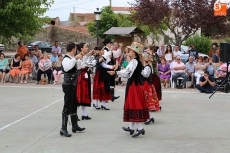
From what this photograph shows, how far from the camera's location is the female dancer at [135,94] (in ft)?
27.5

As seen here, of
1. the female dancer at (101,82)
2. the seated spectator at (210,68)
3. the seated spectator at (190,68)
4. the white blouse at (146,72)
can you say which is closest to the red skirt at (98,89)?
the female dancer at (101,82)

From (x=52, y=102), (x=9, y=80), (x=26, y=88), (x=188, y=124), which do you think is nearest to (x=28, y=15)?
(x=9, y=80)

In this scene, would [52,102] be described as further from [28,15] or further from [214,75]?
[28,15]

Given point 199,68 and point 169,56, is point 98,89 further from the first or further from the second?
point 169,56

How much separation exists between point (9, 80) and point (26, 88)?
9.11 ft

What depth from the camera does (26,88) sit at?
644 inches

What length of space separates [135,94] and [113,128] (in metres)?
1.21

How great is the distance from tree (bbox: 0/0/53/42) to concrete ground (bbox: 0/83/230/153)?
584cm

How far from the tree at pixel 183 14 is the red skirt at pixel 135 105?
19.0 meters

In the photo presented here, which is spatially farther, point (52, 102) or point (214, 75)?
point (214, 75)

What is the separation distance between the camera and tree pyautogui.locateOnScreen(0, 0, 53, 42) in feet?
62.7

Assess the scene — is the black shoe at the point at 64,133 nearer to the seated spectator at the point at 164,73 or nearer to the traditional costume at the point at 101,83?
the traditional costume at the point at 101,83

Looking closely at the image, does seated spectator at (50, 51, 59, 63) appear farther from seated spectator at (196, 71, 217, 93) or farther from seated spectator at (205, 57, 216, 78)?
seated spectator at (196, 71, 217, 93)

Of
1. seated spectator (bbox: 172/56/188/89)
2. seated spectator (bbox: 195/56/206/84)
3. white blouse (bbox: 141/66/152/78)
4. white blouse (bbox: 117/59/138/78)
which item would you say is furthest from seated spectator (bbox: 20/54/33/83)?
white blouse (bbox: 117/59/138/78)
